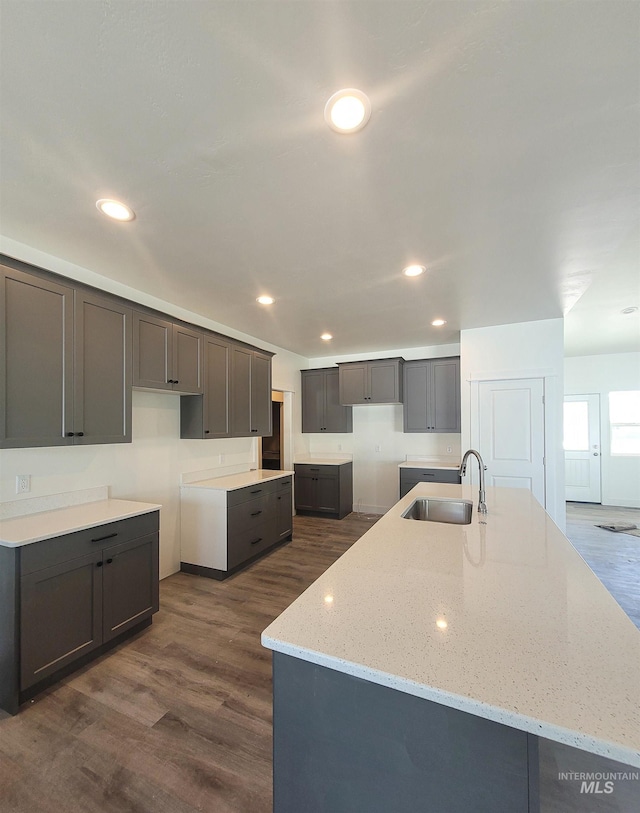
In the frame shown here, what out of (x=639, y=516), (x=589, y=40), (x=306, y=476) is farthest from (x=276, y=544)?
(x=639, y=516)

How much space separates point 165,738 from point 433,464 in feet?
13.9

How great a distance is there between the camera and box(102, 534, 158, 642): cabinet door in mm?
2176

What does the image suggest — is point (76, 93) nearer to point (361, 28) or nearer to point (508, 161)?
point (361, 28)

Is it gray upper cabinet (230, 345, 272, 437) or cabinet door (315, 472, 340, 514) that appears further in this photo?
cabinet door (315, 472, 340, 514)

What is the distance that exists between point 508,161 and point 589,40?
476 mm

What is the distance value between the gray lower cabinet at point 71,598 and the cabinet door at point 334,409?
3.55 meters

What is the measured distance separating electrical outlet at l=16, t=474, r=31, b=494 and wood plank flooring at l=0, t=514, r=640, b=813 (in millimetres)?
1151

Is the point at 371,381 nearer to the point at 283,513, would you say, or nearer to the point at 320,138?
the point at 283,513

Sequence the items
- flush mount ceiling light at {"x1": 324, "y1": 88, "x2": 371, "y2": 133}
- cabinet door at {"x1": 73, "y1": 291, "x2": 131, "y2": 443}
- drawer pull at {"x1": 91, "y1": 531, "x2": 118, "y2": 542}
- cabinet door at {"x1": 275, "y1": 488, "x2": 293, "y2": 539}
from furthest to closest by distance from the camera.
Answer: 1. cabinet door at {"x1": 275, "y1": 488, "x2": 293, "y2": 539}
2. cabinet door at {"x1": 73, "y1": 291, "x2": 131, "y2": 443}
3. drawer pull at {"x1": 91, "y1": 531, "x2": 118, "y2": 542}
4. flush mount ceiling light at {"x1": 324, "y1": 88, "x2": 371, "y2": 133}

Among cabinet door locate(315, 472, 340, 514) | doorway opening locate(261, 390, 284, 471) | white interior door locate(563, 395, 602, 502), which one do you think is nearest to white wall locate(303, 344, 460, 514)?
cabinet door locate(315, 472, 340, 514)

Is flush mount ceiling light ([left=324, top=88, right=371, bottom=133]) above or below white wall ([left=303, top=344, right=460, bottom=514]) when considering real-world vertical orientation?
above

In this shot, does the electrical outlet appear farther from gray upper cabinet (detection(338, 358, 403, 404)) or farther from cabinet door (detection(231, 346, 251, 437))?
gray upper cabinet (detection(338, 358, 403, 404))

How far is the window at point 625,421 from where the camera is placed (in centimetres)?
599

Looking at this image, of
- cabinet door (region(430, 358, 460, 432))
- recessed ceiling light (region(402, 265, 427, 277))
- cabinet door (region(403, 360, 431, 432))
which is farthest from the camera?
cabinet door (region(403, 360, 431, 432))
